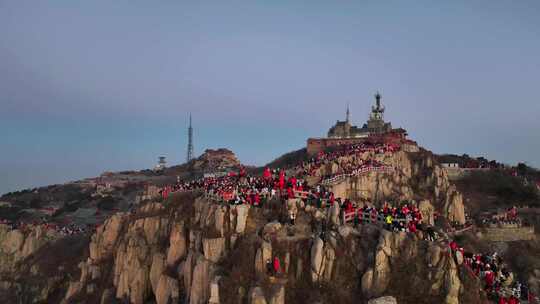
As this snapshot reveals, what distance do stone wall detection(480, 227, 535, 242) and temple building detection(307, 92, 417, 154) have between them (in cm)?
1739

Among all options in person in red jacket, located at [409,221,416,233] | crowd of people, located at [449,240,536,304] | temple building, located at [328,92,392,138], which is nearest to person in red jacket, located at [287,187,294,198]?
person in red jacket, located at [409,221,416,233]

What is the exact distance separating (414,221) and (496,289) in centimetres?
616

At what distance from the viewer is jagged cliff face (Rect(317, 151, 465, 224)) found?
161 feet

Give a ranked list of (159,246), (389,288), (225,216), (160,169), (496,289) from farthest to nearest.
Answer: (160,169) → (159,246) → (225,216) → (496,289) → (389,288)

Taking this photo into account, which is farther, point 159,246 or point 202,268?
point 159,246

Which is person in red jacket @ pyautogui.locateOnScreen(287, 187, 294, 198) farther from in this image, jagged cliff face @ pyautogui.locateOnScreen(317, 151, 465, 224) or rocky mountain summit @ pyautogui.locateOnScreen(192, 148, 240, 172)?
rocky mountain summit @ pyautogui.locateOnScreen(192, 148, 240, 172)

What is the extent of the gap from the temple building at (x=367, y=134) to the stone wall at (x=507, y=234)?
57.1ft

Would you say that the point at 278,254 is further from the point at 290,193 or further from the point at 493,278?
the point at 493,278

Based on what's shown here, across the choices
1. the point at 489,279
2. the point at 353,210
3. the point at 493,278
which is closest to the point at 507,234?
the point at 493,278

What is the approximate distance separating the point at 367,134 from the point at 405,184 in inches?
966

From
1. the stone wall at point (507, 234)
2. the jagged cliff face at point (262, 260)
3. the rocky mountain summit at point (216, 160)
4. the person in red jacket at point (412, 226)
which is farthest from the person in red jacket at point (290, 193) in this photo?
the rocky mountain summit at point (216, 160)

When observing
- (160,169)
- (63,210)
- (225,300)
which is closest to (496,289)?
(225,300)

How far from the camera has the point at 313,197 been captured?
38375 mm

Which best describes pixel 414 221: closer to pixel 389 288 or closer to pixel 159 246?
pixel 389 288
